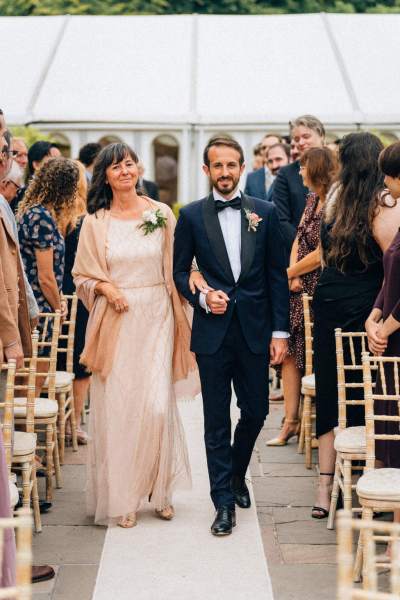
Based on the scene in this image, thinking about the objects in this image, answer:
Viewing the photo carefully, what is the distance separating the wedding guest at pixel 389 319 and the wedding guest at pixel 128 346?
1.22 meters

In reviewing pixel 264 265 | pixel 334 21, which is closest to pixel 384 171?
pixel 264 265

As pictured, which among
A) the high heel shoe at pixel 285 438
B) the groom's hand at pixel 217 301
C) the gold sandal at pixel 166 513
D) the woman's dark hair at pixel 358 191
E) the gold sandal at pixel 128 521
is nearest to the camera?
the groom's hand at pixel 217 301

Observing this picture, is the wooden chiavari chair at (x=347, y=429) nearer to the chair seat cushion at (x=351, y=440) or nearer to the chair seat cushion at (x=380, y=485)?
the chair seat cushion at (x=351, y=440)

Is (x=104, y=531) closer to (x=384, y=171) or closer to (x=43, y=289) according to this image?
(x=43, y=289)

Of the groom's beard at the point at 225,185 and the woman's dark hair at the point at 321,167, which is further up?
the woman's dark hair at the point at 321,167

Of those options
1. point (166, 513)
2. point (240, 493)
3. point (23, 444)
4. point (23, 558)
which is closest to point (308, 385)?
point (240, 493)

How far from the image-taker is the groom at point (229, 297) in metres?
6.02

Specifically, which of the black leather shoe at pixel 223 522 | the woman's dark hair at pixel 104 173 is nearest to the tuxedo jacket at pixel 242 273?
the woman's dark hair at pixel 104 173

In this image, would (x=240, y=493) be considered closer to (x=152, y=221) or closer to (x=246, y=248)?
(x=246, y=248)

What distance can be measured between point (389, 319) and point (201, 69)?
12786 millimetres

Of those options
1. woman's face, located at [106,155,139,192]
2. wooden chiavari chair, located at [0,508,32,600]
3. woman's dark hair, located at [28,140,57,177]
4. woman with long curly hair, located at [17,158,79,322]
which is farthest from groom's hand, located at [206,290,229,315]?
woman's dark hair, located at [28,140,57,177]

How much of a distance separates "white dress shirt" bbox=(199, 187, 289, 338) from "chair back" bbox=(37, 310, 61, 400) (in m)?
1.35

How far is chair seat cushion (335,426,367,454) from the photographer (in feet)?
18.8

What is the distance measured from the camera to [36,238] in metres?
7.44
